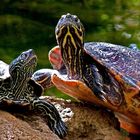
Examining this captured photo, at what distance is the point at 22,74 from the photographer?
2.98 metres

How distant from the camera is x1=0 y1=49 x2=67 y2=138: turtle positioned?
9.46ft

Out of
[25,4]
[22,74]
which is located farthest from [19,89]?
[25,4]

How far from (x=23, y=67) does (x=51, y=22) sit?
8.90 meters

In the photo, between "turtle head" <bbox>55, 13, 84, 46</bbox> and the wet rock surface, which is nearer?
the wet rock surface

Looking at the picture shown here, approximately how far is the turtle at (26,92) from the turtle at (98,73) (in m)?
0.36

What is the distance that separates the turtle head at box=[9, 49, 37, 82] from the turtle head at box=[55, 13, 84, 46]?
0.42 metres

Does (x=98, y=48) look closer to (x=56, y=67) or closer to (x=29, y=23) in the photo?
(x=56, y=67)

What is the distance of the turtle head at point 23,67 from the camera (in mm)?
2973

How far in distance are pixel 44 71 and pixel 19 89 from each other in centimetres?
73

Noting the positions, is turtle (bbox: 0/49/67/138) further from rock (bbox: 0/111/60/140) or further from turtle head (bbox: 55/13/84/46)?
turtle head (bbox: 55/13/84/46)

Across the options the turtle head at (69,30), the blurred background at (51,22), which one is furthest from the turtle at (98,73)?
the blurred background at (51,22)

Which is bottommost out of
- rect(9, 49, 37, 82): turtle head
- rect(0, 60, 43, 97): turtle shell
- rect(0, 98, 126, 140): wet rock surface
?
rect(0, 98, 126, 140): wet rock surface

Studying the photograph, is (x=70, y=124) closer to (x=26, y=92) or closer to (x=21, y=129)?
(x=26, y=92)

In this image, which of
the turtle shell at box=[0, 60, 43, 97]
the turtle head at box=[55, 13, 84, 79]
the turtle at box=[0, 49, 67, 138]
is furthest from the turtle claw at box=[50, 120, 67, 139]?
the turtle head at box=[55, 13, 84, 79]
